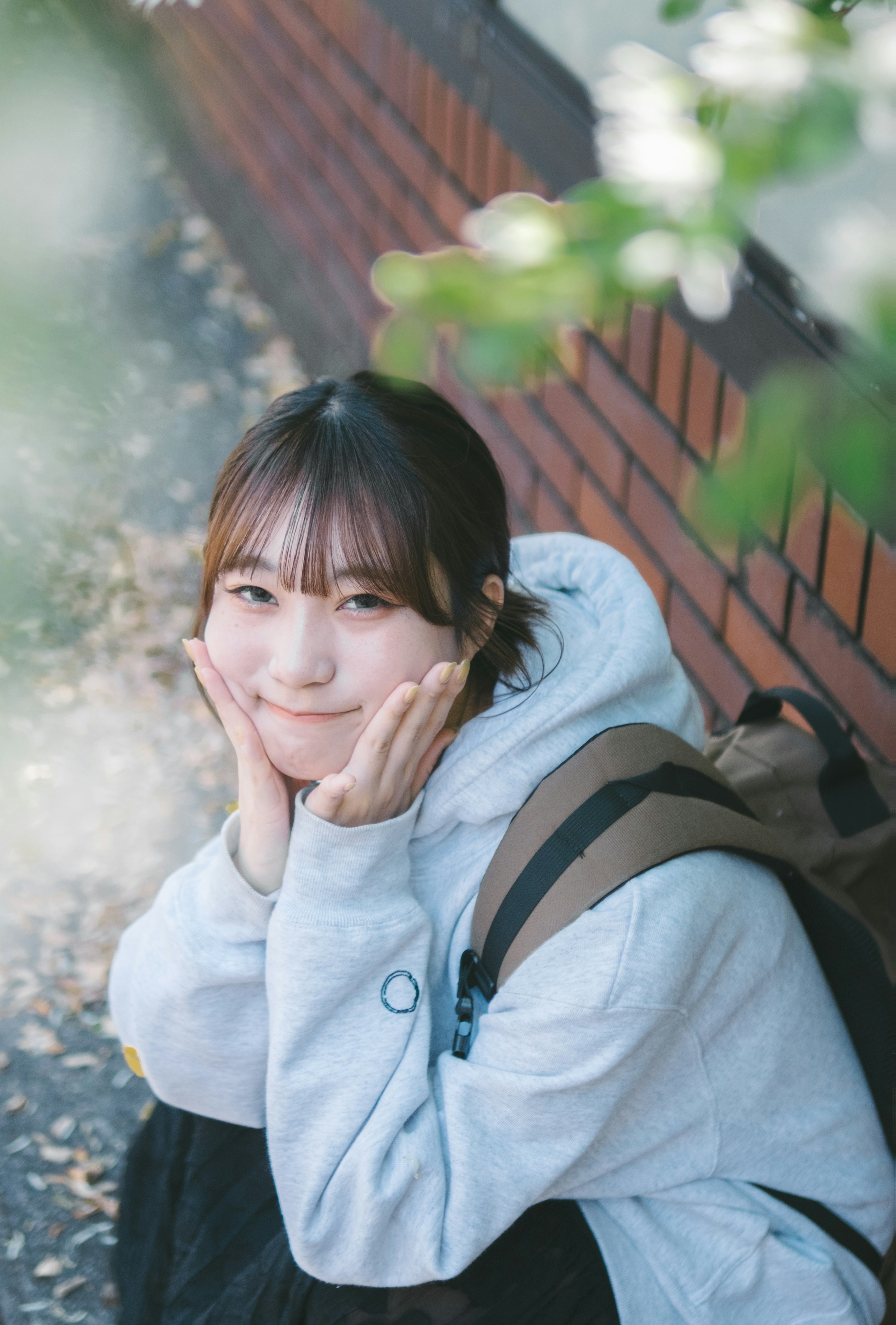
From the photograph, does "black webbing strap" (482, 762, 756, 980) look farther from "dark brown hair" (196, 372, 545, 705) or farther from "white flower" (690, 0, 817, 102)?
"white flower" (690, 0, 817, 102)

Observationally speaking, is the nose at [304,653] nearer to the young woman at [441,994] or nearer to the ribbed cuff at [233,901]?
the young woman at [441,994]

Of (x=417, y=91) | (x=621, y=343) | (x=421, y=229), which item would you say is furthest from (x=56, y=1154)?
(x=417, y=91)

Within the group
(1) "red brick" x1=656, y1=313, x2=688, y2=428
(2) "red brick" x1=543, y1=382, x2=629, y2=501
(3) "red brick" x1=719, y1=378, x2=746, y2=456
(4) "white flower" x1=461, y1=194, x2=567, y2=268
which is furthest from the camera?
(2) "red brick" x1=543, y1=382, x2=629, y2=501

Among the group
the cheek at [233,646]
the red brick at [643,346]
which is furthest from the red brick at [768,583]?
the cheek at [233,646]

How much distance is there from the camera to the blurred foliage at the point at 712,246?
2.16 feet

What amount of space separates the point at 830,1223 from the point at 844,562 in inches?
46.4

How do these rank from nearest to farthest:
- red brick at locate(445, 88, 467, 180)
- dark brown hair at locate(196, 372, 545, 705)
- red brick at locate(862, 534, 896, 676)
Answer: dark brown hair at locate(196, 372, 545, 705)
red brick at locate(862, 534, 896, 676)
red brick at locate(445, 88, 467, 180)

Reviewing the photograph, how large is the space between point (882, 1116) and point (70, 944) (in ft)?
7.52

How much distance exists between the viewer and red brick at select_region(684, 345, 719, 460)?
2633mm

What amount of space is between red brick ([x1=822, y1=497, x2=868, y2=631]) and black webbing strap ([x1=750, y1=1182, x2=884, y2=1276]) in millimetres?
1074

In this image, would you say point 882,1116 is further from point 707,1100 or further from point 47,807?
point 47,807

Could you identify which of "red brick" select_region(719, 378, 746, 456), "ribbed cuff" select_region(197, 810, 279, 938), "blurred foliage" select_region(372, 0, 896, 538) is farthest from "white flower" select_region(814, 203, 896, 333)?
"red brick" select_region(719, 378, 746, 456)

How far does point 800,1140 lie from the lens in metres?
1.66

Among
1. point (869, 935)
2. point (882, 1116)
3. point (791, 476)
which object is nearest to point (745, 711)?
point (869, 935)
